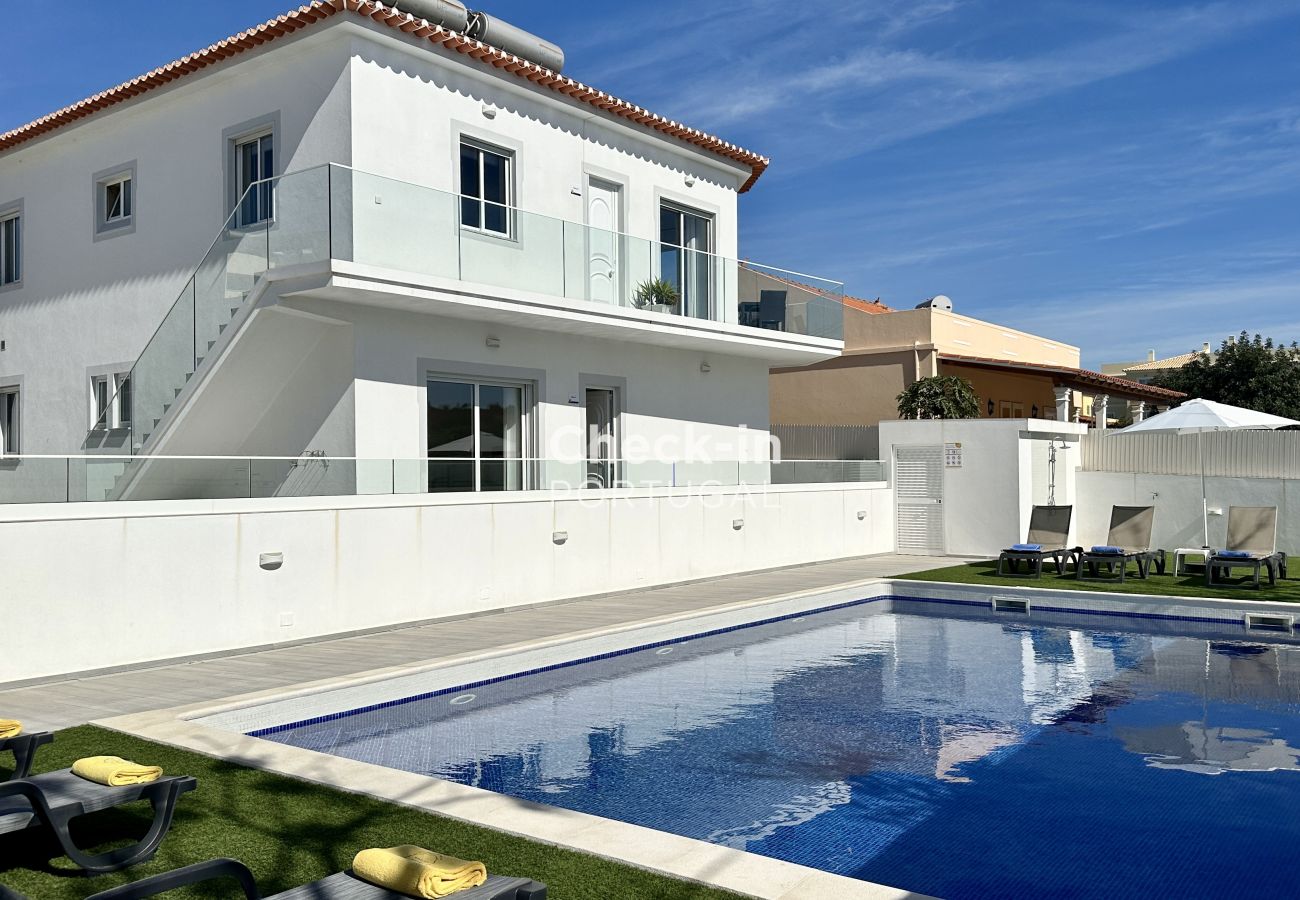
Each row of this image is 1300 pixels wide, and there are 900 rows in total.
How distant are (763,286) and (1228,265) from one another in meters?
23.2

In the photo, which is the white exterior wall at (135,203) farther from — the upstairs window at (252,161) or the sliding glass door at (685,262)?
the sliding glass door at (685,262)

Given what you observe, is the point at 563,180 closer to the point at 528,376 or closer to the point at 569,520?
the point at 528,376

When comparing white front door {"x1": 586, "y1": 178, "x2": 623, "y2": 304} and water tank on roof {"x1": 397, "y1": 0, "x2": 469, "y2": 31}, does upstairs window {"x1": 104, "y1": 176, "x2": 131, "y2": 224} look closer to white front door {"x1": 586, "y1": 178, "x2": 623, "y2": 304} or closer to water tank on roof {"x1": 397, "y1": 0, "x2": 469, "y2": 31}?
water tank on roof {"x1": 397, "y1": 0, "x2": 469, "y2": 31}

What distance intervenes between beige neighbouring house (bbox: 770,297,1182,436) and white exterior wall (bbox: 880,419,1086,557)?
4669mm

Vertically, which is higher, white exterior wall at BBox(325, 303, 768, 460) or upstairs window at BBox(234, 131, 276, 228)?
upstairs window at BBox(234, 131, 276, 228)

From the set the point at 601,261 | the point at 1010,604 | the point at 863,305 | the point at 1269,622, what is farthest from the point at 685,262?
the point at 863,305

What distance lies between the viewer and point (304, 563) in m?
11.8

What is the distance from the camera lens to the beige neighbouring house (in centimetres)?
2738

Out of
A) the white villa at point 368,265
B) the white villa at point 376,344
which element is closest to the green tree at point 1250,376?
the white villa at point 376,344

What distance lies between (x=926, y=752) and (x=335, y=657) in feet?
19.4

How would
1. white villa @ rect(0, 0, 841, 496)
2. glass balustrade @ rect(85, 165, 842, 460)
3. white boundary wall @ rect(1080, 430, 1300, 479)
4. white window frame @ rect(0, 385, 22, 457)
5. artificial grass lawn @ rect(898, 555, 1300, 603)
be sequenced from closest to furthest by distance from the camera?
1. glass balustrade @ rect(85, 165, 842, 460)
2. white villa @ rect(0, 0, 841, 496)
3. artificial grass lawn @ rect(898, 555, 1300, 603)
4. white window frame @ rect(0, 385, 22, 457)
5. white boundary wall @ rect(1080, 430, 1300, 479)

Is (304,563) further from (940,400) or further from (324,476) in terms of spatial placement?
(940,400)

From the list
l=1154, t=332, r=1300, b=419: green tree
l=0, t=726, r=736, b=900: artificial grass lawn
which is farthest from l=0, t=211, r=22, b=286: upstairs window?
l=1154, t=332, r=1300, b=419: green tree

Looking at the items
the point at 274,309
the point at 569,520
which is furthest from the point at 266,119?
the point at 569,520
